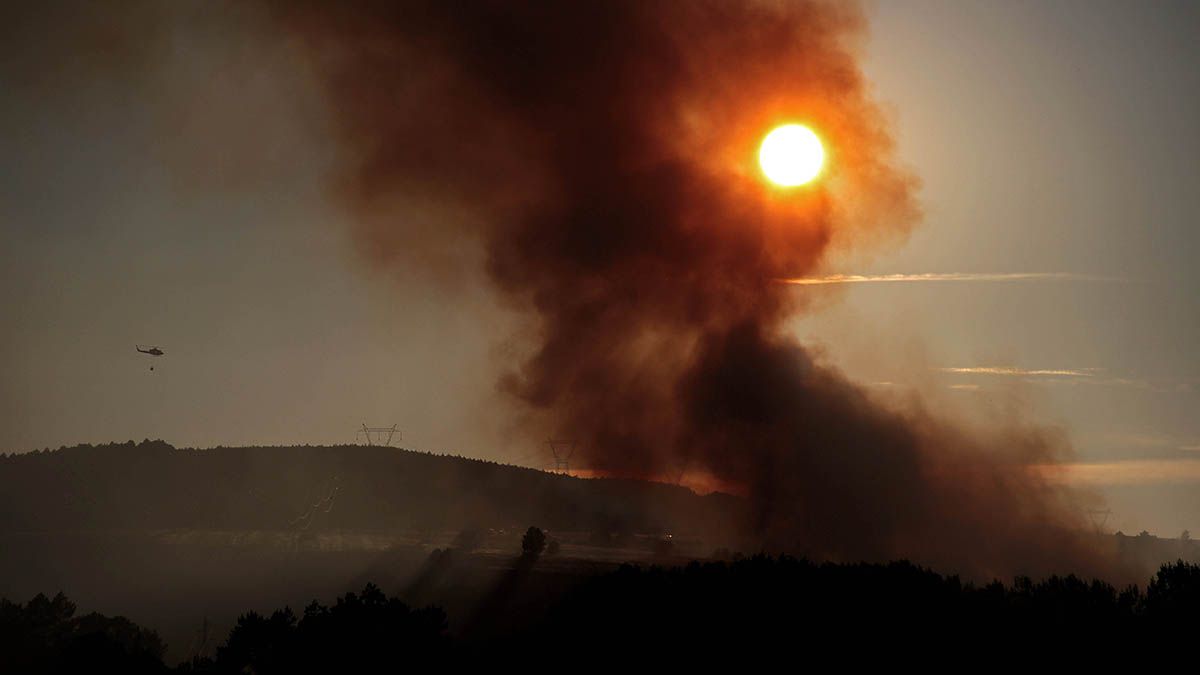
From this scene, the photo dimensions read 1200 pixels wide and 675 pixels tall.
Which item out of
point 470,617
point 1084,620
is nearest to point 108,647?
point 470,617

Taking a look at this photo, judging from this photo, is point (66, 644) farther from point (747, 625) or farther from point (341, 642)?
point (747, 625)

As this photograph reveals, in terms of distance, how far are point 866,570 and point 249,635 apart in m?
77.4

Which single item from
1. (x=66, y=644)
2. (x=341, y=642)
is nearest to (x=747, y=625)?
(x=341, y=642)

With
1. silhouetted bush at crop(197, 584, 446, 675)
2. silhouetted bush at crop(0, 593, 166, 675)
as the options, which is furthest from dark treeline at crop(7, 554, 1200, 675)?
silhouetted bush at crop(0, 593, 166, 675)

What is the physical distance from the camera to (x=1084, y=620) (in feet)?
382

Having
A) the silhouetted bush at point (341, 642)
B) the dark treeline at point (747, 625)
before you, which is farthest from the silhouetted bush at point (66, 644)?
the silhouetted bush at point (341, 642)

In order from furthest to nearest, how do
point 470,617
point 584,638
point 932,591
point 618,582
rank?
point 470,617
point 618,582
point 932,591
point 584,638

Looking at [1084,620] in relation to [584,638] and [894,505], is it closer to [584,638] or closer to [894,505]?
[584,638]

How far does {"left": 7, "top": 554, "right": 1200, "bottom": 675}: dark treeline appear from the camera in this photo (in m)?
113

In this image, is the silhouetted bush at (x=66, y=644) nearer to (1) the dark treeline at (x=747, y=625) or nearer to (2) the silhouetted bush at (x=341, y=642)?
(1) the dark treeline at (x=747, y=625)

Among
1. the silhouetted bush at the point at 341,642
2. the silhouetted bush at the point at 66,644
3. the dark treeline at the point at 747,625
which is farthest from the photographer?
the silhouetted bush at the point at 66,644

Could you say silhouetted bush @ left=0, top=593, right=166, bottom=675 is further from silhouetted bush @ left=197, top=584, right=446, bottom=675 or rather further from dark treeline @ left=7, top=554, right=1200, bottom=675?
silhouetted bush @ left=197, top=584, right=446, bottom=675

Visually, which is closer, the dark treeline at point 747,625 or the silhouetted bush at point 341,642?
the dark treeline at point 747,625

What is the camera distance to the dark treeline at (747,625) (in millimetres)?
113062
